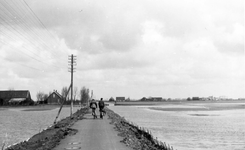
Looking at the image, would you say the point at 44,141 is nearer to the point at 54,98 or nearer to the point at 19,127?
the point at 19,127

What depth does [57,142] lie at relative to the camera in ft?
50.3

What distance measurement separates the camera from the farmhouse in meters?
118

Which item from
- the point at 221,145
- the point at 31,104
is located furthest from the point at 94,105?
the point at 31,104

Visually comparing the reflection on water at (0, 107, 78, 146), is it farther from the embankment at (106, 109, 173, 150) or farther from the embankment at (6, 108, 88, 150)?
the embankment at (106, 109, 173, 150)

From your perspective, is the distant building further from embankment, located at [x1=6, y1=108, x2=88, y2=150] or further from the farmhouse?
embankment, located at [x1=6, y1=108, x2=88, y2=150]

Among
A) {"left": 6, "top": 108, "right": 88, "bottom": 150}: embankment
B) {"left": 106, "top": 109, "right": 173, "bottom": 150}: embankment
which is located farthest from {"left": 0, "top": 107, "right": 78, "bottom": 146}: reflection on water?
{"left": 106, "top": 109, "right": 173, "bottom": 150}: embankment

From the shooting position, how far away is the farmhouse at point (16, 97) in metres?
118

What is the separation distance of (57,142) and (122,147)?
3.66 meters

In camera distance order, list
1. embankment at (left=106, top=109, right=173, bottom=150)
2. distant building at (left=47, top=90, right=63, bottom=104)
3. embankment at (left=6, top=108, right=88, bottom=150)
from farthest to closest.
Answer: distant building at (left=47, top=90, right=63, bottom=104) < embankment at (left=106, top=109, right=173, bottom=150) < embankment at (left=6, top=108, right=88, bottom=150)

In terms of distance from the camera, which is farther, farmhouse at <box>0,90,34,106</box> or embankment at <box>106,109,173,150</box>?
farmhouse at <box>0,90,34,106</box>

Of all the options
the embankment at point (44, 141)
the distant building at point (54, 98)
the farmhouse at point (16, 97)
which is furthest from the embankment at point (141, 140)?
the distant building at point (54, 98)

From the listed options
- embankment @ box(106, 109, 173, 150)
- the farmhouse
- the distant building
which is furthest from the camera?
the distant building

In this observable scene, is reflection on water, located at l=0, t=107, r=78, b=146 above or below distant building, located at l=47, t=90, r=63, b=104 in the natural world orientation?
below

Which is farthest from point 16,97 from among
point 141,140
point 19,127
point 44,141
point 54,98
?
point 141,140
